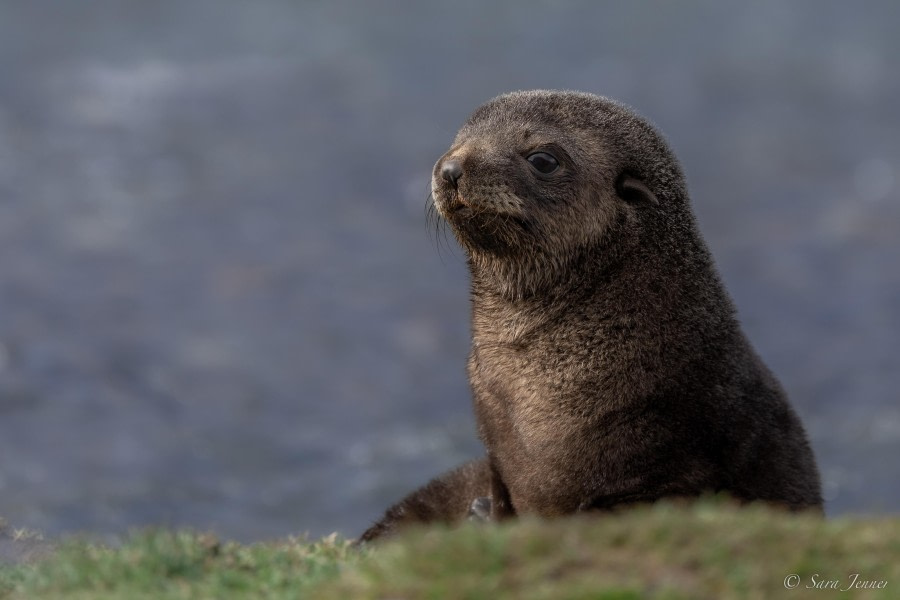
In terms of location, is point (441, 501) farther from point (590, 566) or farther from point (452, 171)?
point (590, 566)

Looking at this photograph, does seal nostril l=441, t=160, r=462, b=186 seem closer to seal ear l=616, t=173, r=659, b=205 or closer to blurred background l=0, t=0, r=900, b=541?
seal ear l=616, t=173, r=659, b=205

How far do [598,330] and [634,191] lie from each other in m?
0.97

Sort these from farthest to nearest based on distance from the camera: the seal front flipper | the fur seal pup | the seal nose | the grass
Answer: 1. the seal front flipper
2. the seal nose
3. the fur seal pup
4. the grass

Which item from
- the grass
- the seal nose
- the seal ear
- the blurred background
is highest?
the blurred background

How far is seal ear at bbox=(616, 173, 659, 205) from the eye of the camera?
9992 millimetres

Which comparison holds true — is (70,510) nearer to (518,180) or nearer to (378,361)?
(378,361)

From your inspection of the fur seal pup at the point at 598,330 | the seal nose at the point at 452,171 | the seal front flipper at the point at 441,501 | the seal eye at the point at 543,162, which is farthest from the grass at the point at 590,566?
the seal front flipper at the point at 441,501

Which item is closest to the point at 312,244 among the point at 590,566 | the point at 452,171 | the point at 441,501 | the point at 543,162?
the point at 441,501

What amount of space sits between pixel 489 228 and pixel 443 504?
8.04ft

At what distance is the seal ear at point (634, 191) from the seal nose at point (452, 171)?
1.06m

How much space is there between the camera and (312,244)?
27.5m

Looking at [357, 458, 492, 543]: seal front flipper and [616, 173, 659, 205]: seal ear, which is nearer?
[616, 173, 659, 205]: seal ear

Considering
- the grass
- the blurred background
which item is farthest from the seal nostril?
the blurred background

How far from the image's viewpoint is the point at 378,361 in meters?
26.1
